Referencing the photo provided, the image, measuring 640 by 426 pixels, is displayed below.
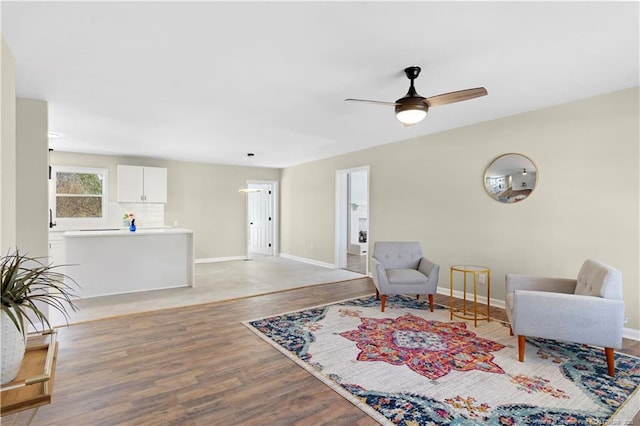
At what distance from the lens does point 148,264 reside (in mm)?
4973

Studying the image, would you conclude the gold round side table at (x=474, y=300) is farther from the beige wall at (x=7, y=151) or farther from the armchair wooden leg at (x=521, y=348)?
the beige wall at (x=7, y=151)

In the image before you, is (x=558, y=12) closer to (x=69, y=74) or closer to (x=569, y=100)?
(x=569, y=100)

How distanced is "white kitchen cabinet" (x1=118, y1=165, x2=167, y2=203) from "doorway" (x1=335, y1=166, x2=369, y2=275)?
3.85 metres

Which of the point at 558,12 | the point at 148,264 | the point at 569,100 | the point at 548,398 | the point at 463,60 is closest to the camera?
the point at 558,12

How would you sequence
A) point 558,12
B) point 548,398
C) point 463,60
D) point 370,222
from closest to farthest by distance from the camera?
point 558,12, point 548,398, point 463,60, point 370,222

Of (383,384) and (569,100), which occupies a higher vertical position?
(569,100)

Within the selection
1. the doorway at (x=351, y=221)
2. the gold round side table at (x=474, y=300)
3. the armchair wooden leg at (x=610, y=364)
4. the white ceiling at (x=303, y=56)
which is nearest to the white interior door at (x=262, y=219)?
the doorway at (x=351, y=221)

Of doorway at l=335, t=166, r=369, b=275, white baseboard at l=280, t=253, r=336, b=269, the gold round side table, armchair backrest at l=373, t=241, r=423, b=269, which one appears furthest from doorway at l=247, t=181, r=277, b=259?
the gold round side table

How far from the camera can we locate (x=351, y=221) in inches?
371

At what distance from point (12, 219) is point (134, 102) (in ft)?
5.57

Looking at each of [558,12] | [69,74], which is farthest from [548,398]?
[69,74]

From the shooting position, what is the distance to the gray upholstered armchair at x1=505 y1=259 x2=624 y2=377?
248cm

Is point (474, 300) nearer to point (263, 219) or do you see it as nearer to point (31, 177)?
point (31, 177)

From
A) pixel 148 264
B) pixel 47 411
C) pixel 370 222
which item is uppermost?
pixel 370 222
